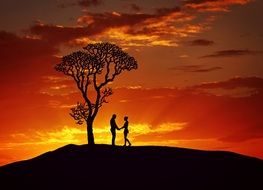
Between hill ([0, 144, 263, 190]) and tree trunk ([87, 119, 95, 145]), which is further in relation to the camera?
tree trunk ([87, 119, 95, 145])

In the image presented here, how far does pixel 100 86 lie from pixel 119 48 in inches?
219

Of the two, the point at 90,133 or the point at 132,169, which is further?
the point at 90,133

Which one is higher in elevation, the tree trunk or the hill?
the tree trunk

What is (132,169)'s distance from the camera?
5300 centimetres

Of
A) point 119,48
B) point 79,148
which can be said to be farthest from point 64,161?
point 119,48

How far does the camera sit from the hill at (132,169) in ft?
166

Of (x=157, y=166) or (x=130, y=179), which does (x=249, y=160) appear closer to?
(x=157, y=166)

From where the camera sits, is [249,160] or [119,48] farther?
[119,48]

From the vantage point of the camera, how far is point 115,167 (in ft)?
175

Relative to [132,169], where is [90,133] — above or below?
above

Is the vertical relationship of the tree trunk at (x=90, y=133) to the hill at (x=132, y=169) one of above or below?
above

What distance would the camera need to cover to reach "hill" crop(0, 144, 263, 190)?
50562 millimetres

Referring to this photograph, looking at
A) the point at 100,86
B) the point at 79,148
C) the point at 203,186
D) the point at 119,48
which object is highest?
the point at 119,48

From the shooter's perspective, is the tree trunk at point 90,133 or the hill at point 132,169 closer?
the hill at point 132,169
